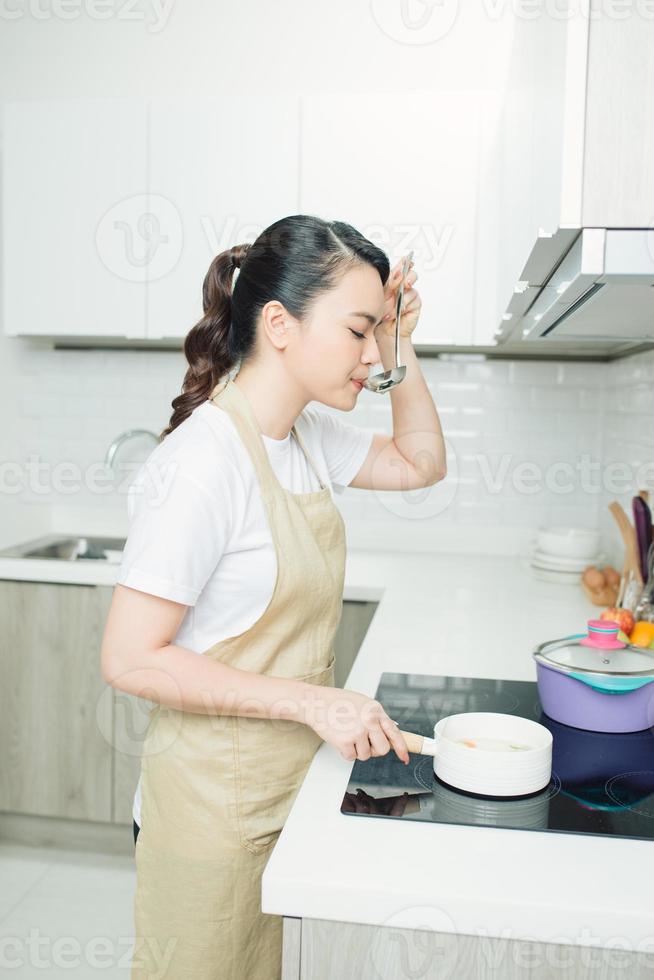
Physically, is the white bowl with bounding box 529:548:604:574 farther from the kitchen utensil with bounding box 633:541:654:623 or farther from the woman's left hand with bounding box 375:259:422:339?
the woman's left hand with bounding box 375:259:422:339

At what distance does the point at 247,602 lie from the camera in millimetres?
1254

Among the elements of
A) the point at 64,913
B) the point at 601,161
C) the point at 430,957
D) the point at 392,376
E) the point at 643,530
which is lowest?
the point at 64,913

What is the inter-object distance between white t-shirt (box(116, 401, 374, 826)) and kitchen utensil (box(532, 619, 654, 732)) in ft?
1.53

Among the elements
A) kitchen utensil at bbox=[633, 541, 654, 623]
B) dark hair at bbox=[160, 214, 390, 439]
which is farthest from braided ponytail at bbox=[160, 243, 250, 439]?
kitchen utensil at bbox=[633, 541, 654, 623]

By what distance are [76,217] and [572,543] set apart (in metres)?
1.87

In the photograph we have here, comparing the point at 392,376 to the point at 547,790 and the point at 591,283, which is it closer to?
the point at 591,283

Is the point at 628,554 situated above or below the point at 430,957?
above

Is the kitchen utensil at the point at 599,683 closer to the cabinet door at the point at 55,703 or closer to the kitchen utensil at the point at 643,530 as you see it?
the kitchen utensil at the point at 643,530

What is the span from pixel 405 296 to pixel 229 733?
2.72 feet

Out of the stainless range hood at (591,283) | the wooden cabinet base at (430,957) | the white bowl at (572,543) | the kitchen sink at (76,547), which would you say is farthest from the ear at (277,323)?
the kitchen sink at (76,547)

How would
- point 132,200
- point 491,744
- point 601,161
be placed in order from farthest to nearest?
point 132,200
point 491,744
point 601,161

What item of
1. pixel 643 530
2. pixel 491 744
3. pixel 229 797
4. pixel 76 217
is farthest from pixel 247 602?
pixel 76 217

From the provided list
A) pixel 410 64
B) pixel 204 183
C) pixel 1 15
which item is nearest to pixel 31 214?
pixel 204 183

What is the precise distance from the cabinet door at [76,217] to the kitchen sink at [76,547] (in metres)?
0.75
